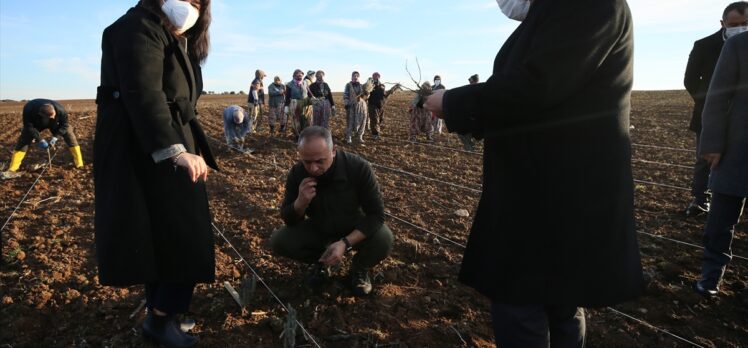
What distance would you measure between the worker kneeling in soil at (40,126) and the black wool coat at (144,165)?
585 centimetres

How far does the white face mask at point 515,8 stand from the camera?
1.34 metres

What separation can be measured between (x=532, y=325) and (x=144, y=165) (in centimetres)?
149

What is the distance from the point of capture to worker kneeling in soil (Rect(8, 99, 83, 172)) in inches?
249

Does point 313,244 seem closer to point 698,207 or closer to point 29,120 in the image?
point 698,207

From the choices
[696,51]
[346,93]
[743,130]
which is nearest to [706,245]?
[743,130]

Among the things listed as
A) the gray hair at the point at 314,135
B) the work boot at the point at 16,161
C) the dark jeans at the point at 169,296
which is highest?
the gray hair at the point at 314,135

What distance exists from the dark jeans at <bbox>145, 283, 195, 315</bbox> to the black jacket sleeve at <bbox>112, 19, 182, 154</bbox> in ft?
2.22

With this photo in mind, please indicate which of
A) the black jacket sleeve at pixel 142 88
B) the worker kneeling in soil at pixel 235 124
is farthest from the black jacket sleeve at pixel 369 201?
the worker kneeling in soil at pixel 235 124

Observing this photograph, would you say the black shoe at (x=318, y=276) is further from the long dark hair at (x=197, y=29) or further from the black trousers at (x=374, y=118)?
the black trousers at (x=374, y=118)

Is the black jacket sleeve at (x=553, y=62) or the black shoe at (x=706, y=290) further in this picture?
the black shoe at (x=706, y=290)

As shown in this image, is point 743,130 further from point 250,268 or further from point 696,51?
point 250,268

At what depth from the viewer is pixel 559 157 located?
120cm

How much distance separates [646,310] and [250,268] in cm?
244

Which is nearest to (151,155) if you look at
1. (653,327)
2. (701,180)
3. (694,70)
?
(653,327)
